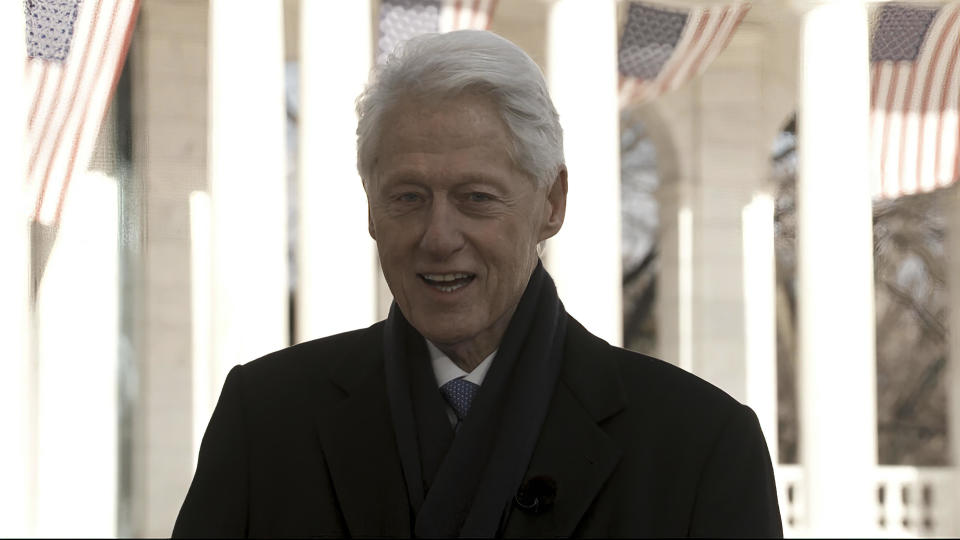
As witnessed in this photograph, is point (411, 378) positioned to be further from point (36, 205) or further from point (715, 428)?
point (36, 205)

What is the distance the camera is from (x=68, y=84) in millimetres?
40375

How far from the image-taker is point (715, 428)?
699 centimetres

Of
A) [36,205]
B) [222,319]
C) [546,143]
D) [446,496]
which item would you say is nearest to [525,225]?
[546,143]

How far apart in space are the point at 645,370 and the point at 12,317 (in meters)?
40.0

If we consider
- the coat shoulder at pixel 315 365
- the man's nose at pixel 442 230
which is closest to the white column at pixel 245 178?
the coat shoulder at pixel 315 365

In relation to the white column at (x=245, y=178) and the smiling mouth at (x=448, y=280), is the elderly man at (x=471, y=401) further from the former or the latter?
the white column at (x=245, y=178)

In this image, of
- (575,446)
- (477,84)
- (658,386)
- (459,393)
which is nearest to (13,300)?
(459,393)

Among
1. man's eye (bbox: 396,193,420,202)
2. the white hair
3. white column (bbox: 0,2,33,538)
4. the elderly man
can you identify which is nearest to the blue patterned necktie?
the elderly man

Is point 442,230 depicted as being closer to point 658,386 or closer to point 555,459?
point 555,459

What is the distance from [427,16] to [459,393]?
1658 inches

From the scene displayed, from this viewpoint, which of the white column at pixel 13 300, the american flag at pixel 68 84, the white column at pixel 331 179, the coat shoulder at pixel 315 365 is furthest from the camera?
the white column at pixel 331 179

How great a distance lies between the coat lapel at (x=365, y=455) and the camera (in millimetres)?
6762

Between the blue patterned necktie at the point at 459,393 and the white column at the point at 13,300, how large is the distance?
127ft

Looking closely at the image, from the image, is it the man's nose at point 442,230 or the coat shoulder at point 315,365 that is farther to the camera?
the coat shoulder at point 315,365
